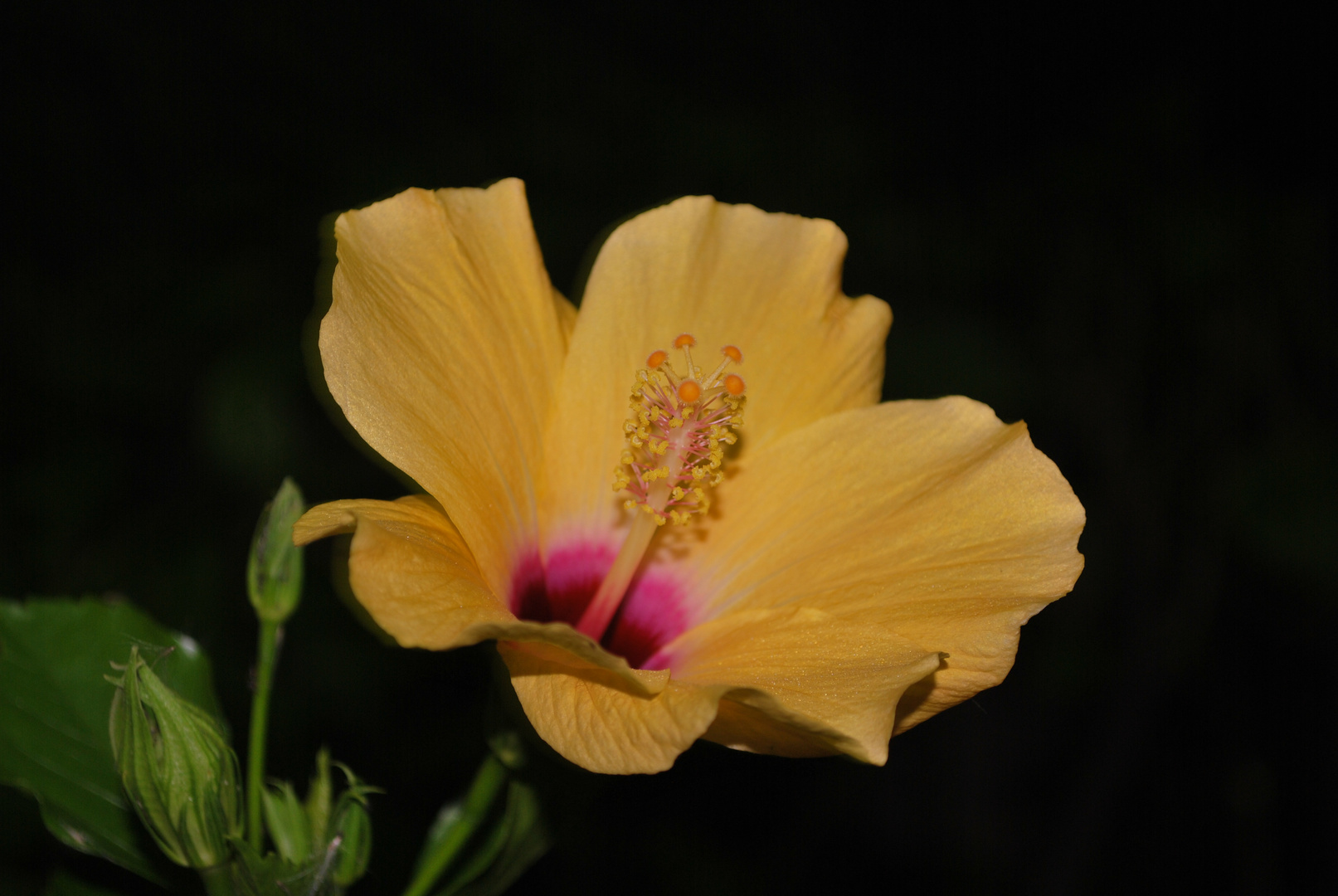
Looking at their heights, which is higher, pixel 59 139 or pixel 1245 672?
pixel 59 139

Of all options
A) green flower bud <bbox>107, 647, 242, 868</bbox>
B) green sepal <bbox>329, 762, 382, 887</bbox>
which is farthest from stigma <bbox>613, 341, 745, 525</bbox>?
green flower bud <bbox>107, 647, 242, 868</bbox>

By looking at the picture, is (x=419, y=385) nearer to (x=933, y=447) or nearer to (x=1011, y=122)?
(x=933, y=447)

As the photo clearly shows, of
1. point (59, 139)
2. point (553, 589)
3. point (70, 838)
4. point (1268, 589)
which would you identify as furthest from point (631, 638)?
point (59, 139)

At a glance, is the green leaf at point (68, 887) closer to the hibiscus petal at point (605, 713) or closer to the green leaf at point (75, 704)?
the green leaf at point (75, 704)

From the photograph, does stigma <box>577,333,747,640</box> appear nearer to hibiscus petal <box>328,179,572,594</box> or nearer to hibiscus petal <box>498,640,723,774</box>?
hibiscus petal <box>328,179,572,594</box>

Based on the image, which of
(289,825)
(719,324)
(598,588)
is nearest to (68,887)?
(289,825)

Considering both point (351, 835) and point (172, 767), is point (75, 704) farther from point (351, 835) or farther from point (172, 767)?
point (351, 835)
